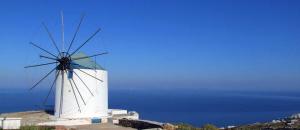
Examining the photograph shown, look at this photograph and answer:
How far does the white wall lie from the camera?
24.4 metres

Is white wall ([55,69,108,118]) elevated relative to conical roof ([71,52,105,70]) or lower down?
lower down

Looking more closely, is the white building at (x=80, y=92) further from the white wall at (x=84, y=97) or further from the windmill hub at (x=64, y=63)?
the windmill hub at (x=64, y=63)

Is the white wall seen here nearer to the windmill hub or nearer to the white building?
the white building

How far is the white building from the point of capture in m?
24.4

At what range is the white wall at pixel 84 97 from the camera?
2444 centimetres

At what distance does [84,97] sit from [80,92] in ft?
1.34

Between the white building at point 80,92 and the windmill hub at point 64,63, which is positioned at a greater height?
the windmill hub at point 64,63

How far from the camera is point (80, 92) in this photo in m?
24.5

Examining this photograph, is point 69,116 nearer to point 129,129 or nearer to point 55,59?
point 55,59

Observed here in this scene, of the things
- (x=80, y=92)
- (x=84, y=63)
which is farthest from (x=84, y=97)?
(x=84, y=63)

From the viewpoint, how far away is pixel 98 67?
25328 millimetres

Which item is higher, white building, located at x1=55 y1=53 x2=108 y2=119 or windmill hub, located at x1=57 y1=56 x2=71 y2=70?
windmill hub, located at x1=57 y1=56 x2=71 y2=70

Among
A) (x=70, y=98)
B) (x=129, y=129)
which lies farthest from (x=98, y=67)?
(x=129, y=129)

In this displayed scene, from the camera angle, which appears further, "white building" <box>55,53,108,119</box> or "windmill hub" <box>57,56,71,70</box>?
"white building" <box>55,53,108,119</box>
